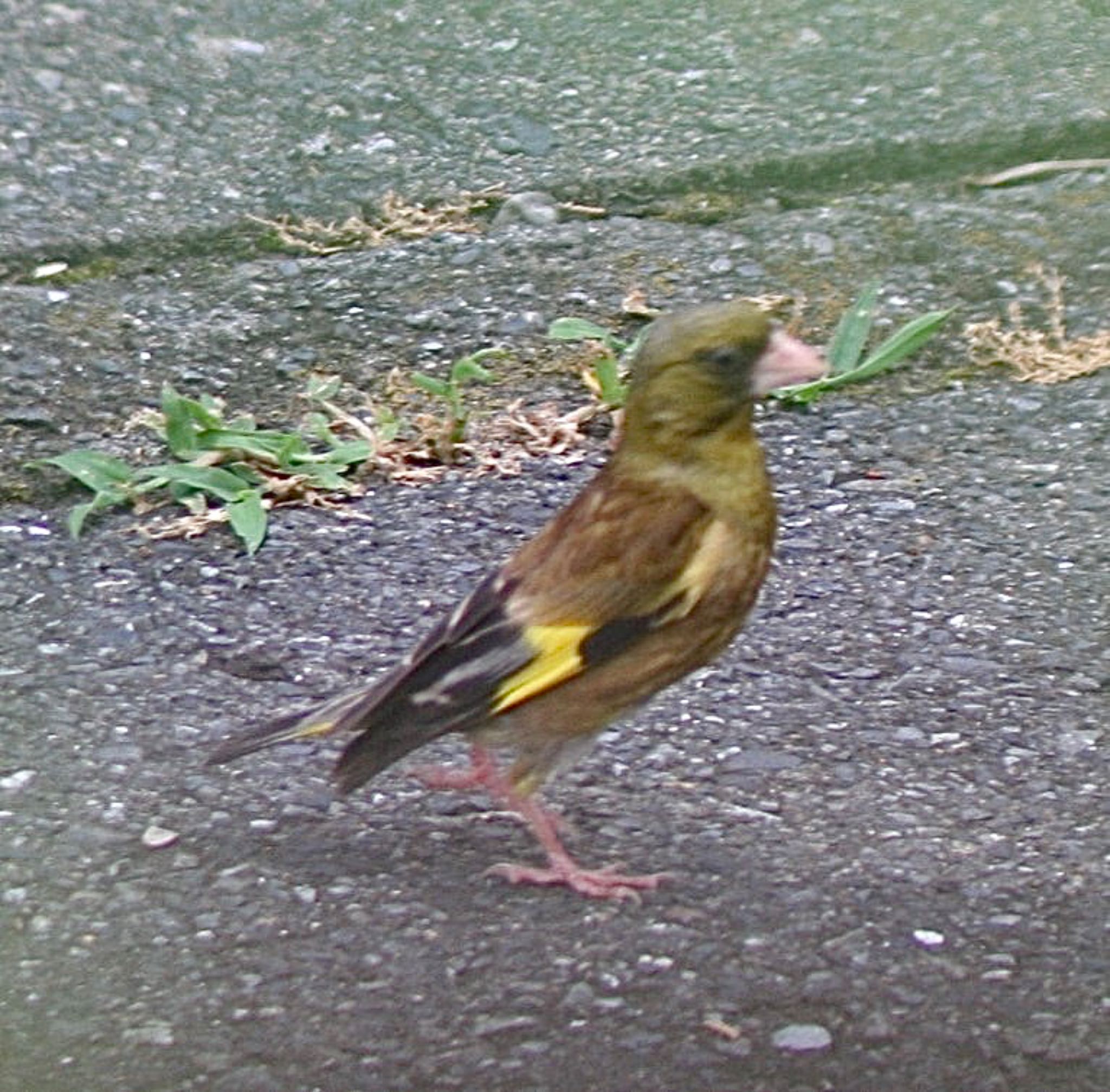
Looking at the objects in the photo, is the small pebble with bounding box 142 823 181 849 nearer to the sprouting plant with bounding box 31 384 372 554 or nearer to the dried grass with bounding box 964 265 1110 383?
the sprouting plant with bounding box 31 384 372 554

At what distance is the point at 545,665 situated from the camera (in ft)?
10.5

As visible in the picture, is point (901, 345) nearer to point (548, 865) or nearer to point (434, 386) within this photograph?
point (434, 386)

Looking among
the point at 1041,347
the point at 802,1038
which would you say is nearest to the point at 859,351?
the point at 1041,347

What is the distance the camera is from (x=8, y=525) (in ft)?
14.1

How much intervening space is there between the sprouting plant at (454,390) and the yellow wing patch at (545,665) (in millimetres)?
1424

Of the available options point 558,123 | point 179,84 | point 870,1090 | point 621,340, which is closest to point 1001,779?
point 870,1090

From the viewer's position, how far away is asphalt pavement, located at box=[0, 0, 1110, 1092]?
2939 millimetres

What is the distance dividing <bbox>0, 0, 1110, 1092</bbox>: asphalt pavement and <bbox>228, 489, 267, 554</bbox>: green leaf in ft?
0.18

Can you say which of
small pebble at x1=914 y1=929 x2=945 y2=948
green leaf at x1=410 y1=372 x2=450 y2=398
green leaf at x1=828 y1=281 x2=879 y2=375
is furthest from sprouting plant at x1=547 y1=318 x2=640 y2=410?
small pebble at x1=914 y1=929 x2=945 y2=948

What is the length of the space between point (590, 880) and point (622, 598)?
424mm

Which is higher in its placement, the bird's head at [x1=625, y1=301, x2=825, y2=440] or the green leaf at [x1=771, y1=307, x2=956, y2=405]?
the bird's head at [x1=625, y1=301, x2=825, y2=440]

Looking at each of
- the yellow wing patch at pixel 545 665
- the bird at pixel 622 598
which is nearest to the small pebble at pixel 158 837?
the bird at pixel 622 598

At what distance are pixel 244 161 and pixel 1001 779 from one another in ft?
9.80

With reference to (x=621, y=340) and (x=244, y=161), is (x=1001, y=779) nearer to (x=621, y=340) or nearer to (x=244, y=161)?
(x=621, y=340)
